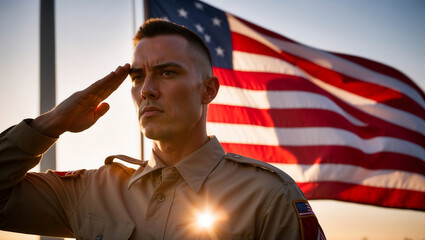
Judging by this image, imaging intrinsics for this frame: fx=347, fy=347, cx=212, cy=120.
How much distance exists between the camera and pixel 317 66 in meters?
5.93

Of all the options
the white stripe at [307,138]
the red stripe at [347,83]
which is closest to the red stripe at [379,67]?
the red stripe at [347,83]

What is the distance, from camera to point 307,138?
17.4ft

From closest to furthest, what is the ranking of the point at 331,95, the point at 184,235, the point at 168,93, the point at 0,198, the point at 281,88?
the point at 184,235
the point at 0,198
the point at 168,93
the point at 281,88
the point at 331,95

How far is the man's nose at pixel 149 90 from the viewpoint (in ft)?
6.96

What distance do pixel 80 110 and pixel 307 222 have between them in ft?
5.00

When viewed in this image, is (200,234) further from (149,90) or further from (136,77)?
(136,77)

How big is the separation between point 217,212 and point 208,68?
1.12 m

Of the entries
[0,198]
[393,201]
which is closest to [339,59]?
[393,201]

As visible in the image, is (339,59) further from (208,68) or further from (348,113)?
(208,68)

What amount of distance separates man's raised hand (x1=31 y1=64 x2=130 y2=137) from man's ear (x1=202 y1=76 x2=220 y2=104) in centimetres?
55

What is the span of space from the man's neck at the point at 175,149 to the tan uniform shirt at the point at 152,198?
6 centimetres

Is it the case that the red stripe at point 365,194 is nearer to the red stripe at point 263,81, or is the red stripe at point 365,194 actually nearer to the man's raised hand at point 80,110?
the red stripe at point 263,81

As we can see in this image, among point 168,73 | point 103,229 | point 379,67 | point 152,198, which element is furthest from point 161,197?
point 379,67

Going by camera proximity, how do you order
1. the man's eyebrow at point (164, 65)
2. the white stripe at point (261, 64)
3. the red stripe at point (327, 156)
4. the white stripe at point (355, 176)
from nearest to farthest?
the man's eyebrow at point (164, 65) < the red stripe at point (327, 156) < the white stripe at point (355, 176) < the white stripe at point (261, 64)
